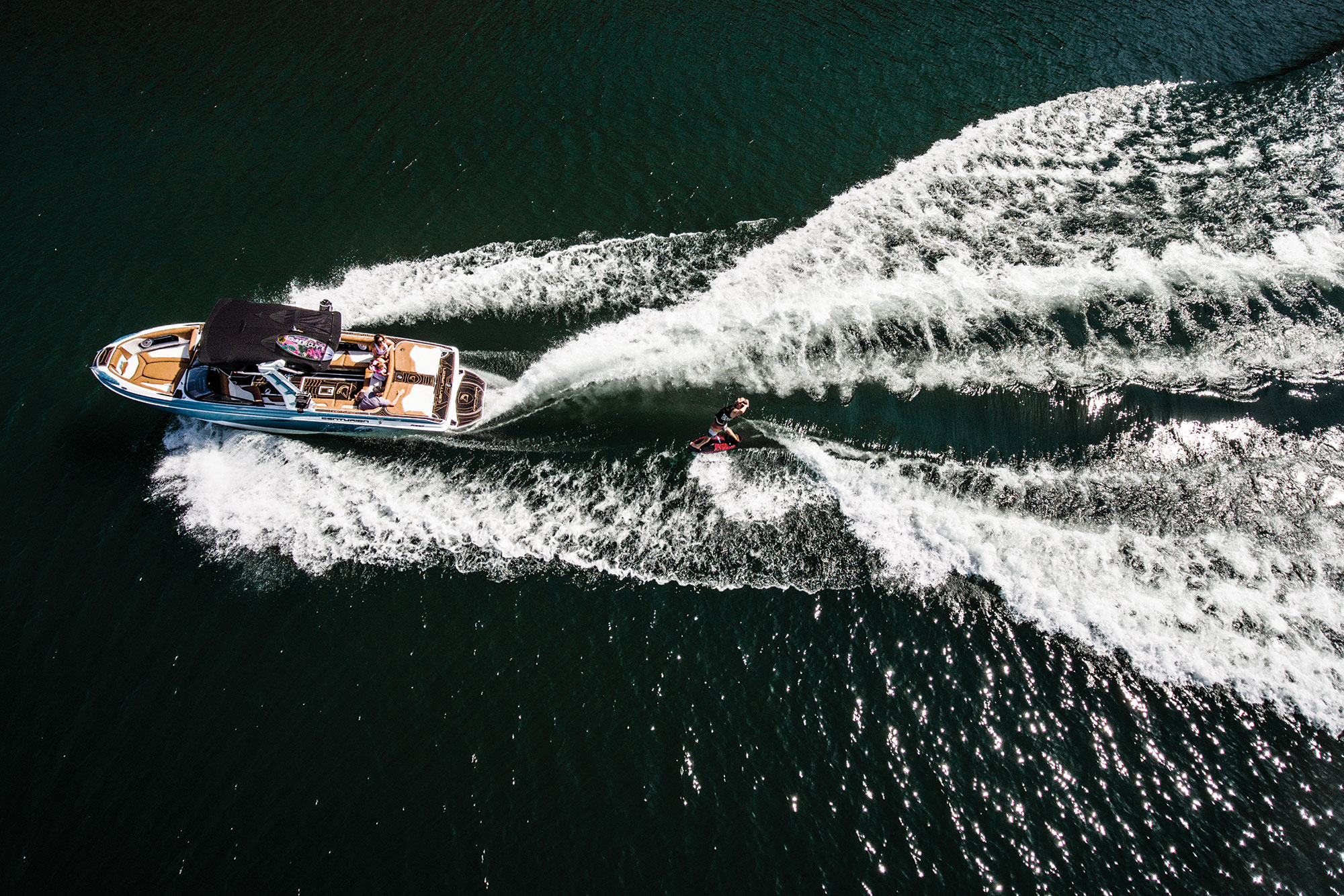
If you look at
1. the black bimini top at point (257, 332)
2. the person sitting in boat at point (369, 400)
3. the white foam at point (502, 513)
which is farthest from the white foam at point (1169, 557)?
the black bimini top at point (257, 332)

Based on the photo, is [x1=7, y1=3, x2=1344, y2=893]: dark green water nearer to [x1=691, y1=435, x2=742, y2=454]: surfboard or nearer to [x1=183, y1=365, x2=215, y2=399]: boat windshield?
[x1=691, y1=435, x2=742, y2=454]: surfboard

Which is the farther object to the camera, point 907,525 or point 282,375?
point 282,375

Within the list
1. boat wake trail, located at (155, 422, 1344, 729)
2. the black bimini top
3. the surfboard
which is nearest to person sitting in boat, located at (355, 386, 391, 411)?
the black bimini top

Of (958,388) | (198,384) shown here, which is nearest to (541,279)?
(198,384)

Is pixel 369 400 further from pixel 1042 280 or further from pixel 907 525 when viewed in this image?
pixel 1042 280

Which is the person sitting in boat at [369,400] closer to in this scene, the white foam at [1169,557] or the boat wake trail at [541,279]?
the boat wake trail at [541,279]

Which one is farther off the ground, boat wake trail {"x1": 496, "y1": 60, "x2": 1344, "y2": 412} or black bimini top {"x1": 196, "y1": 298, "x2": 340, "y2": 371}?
black bimini top {"x1": 196, "y1": 298, "x2": 340, "y2": 371}

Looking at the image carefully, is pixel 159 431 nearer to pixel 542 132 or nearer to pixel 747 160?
pixel 542 132
